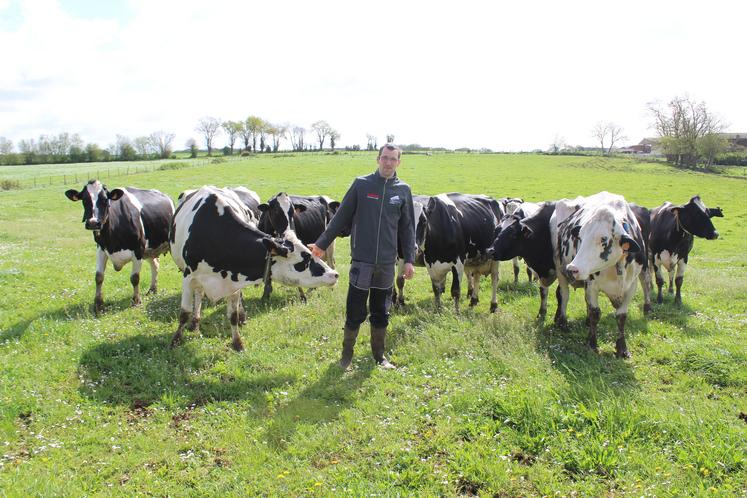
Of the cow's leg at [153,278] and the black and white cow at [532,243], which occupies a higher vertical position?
the black and white cow at [532,243]

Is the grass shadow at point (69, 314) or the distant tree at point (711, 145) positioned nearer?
the grass shadow at point (69, 314)

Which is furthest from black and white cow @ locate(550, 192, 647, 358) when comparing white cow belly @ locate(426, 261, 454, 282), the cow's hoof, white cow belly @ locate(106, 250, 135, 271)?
white cow belly @ locate(106, 250, 135, 271)

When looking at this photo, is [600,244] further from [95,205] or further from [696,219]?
[95,205]

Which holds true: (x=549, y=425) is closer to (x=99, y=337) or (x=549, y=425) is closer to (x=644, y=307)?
(x=644, y=307)

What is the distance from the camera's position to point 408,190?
22.7 ft

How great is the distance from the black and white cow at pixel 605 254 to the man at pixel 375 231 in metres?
2.54

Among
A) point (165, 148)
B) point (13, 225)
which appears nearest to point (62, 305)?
point (13, 225)

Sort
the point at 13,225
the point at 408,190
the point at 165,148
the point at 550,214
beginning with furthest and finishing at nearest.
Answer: the point at 165,148, the point at 13,225, the point at 550,214, the point at 408,190

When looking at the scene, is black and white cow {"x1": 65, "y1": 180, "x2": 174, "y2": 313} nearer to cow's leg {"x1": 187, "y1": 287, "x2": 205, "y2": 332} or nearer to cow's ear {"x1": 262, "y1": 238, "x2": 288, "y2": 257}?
cow's leg {"x1": 187, "y1": 287, "x2": 205, "y2": 332}

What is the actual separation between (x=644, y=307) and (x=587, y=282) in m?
3.32

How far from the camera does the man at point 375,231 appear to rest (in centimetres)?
667

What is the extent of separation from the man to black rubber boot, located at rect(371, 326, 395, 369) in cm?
24

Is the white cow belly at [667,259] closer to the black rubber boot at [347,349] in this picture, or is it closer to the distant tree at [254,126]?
the black rubber boot at [347,349]

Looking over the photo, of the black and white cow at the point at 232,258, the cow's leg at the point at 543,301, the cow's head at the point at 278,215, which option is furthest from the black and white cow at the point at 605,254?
the cow's head at the point at 278,215
